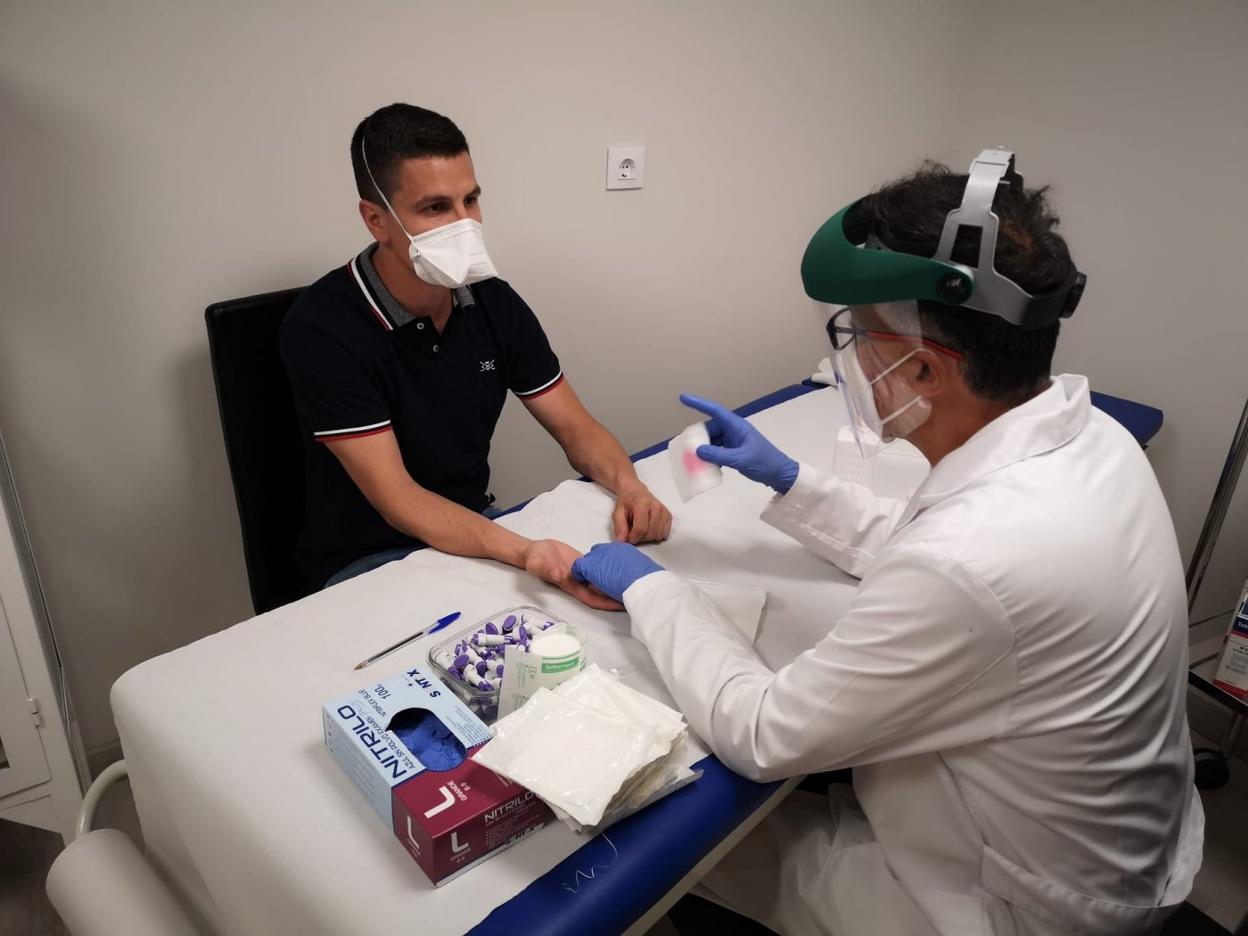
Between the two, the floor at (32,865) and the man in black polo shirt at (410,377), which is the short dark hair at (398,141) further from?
the floor at (32,865)

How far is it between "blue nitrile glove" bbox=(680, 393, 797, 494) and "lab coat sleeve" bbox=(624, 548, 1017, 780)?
0.44m

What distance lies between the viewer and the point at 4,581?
129 cm

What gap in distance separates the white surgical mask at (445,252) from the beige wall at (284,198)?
350 millimetres

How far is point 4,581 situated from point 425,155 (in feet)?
3.16

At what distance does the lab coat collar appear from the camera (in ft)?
3.04

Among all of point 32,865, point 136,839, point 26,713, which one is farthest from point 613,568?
point 32,865

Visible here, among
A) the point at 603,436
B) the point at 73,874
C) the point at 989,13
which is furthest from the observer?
the point at 989,13

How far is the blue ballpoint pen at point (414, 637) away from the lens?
110 cm

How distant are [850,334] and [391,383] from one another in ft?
2.92

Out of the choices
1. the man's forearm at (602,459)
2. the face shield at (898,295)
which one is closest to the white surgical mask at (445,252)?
the man's forearm at (602,459)

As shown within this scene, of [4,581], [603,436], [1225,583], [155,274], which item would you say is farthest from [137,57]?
[1225,583]

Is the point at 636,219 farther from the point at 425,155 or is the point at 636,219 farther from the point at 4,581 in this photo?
the point at 4,581

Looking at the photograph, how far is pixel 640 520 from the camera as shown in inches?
56.3

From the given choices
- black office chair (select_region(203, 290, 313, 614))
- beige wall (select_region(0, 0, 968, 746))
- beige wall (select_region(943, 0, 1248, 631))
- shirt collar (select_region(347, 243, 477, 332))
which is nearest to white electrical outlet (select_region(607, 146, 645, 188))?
beige wall (select_region(0, 0, 968, 746))
